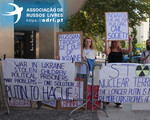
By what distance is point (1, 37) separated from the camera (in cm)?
579

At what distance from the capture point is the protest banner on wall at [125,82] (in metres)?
5.06

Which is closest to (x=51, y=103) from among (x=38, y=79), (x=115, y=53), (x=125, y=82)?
(x=38, y=79)

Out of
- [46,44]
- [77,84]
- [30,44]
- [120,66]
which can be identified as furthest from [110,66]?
[30,44]

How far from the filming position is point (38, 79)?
5.24 meters

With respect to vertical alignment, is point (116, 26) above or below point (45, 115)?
above

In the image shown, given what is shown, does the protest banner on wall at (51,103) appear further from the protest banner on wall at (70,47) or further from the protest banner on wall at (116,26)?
the protest banner on wall at (116,26)

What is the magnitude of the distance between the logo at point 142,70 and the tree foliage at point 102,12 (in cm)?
1412

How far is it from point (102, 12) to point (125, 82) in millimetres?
17214

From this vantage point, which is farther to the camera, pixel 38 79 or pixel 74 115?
pixel 38 79

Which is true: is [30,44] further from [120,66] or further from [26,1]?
[120,66]

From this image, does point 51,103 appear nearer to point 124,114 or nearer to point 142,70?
point 124,114

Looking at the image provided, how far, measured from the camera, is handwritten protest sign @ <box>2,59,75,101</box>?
16.9 feet

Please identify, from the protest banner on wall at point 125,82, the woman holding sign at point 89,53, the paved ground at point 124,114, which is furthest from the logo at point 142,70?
the woman holding sign at point 89,53

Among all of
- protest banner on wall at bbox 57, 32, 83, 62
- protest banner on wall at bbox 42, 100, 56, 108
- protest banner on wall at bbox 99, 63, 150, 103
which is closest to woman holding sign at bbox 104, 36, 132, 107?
protest banner on wall at bbox 99, 63, 150, 103
